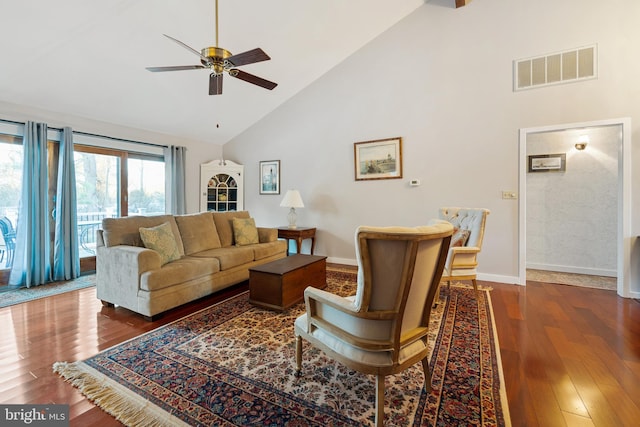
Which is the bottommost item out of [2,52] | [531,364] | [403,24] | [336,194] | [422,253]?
[531,364]

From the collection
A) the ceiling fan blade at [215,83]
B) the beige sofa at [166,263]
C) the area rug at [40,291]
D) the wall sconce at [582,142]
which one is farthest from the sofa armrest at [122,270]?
the wall sconce at [582,142]

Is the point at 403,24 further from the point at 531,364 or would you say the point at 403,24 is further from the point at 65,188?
the point at 65,188

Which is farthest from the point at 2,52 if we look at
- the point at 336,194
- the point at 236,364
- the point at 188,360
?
the point at 336,194

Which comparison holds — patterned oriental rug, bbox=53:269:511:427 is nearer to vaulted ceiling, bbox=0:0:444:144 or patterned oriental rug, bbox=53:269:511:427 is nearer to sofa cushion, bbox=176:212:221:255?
sofa cushion, bbox=176:212:221:255

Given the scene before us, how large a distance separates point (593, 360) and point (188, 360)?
280 centimetres

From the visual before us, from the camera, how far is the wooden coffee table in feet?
8.93

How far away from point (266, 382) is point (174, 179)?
4502 mm

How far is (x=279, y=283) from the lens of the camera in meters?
2.70

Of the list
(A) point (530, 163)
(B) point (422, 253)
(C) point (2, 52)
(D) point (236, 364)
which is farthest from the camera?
(A) point (530, 163)

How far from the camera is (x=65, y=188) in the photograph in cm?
378

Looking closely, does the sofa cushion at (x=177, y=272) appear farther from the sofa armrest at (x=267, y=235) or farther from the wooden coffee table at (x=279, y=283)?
the sofa armrest at (x=267, y=235)

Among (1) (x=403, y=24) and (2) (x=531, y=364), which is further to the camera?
(1) (x=403, y=24)

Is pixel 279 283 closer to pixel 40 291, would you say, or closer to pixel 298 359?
pixel 298 359

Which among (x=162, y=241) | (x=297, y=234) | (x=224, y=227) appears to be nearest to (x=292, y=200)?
(x=297, y=234)
